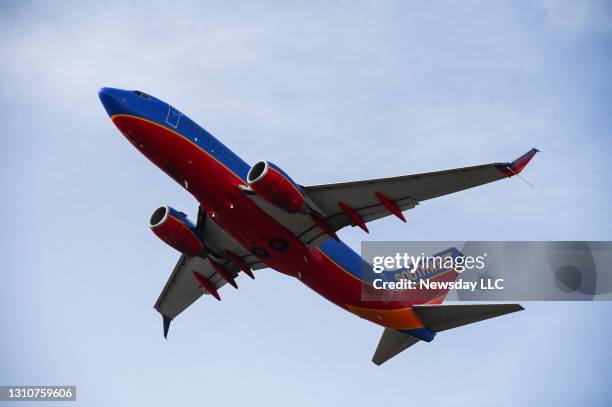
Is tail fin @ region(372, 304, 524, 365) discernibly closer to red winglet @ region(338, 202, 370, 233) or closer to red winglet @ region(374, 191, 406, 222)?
red winglet @ region(374, 191, 406, 222)

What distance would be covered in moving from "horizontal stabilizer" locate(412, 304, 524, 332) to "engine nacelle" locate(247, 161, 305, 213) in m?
11.4

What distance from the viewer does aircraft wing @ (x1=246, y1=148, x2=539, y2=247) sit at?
101ft

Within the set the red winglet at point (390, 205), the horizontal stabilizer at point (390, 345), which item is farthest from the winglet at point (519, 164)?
the horizontal stabilizer at point (390, 345)

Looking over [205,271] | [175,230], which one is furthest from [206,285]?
[175,230]

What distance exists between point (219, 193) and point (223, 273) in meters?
9.02

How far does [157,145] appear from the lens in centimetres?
3225

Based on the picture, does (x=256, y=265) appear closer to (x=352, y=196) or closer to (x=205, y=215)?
(x=205, y=215)

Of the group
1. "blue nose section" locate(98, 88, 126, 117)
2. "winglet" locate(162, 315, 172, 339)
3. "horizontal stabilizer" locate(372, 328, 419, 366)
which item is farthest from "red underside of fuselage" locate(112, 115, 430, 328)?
"winglet" locate(162, 315, 172, 339)

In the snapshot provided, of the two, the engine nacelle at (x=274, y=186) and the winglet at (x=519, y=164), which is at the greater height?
the engine nacelle at (x=274, y=186)

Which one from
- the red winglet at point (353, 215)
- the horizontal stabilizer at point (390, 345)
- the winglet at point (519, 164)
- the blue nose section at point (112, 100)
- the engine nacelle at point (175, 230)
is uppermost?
the blue nose section at point (112, 100)

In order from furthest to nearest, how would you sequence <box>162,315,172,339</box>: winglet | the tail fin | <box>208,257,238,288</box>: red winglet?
<box>162,315,172,339</box>: winglet, <box>208,257,238,288</box>: red winglet, the tail fin

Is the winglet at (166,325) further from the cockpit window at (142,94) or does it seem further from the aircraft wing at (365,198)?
the cockpit window at (142,94)

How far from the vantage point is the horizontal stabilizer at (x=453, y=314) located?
3681cm

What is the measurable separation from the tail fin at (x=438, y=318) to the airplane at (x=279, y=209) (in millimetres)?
68
